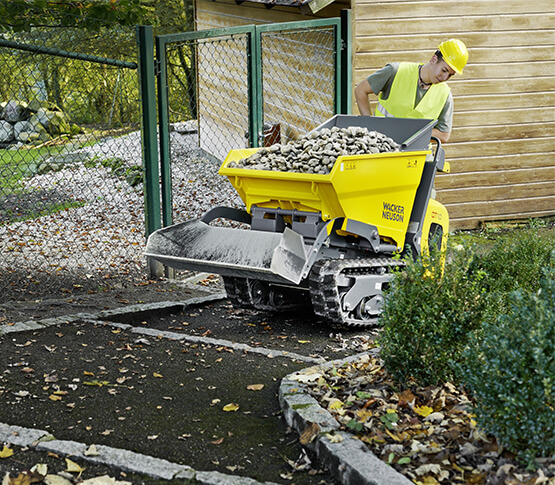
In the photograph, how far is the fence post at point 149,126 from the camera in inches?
259

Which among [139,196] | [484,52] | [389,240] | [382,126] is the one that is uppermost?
[484,52]

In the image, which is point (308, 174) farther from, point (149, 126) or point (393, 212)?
point (149, 126)

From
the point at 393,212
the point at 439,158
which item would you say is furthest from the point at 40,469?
the point at 439,158

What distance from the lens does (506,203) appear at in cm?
960

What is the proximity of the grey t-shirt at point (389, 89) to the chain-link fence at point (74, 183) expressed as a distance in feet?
6.87

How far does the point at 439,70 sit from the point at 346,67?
2212mm

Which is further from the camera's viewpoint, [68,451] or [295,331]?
[295,331]

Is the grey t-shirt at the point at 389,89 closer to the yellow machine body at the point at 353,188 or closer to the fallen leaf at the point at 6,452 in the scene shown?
the yellow machine body at the point at 353,188

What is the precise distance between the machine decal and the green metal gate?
213cm

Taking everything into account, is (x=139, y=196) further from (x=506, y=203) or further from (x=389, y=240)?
(x=389, y=240)

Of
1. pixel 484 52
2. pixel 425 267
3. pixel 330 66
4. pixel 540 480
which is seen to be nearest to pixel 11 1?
pixel 330 66

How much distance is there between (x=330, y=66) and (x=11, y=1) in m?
3.47

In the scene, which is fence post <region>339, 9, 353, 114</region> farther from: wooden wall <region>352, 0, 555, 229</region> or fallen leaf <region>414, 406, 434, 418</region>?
fallen leaf <region>414, 406, 434, 418</region>

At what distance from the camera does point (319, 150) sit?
543cm
